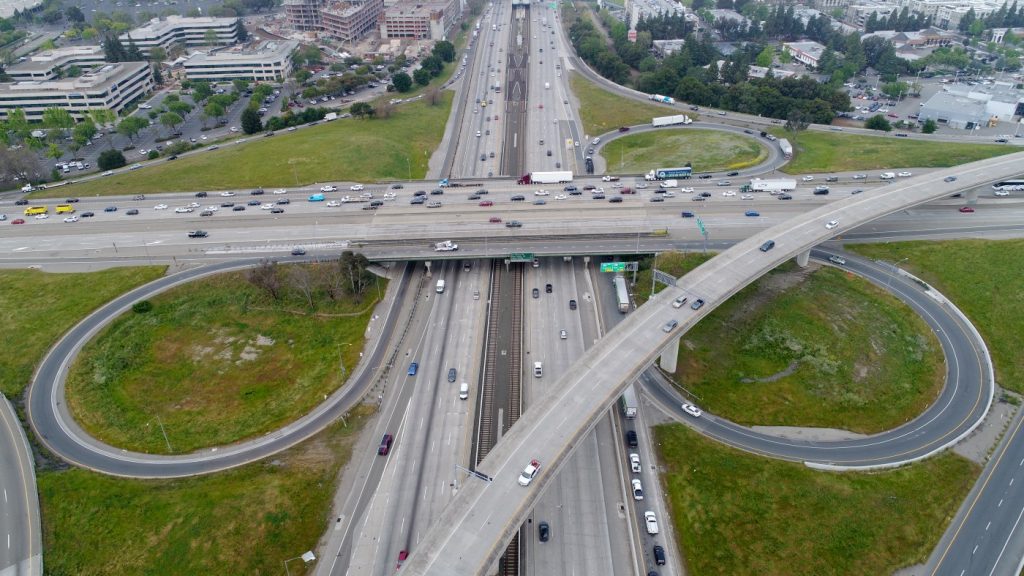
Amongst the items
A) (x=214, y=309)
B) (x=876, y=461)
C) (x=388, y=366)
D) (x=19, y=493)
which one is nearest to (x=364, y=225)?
(x=214, y=309)

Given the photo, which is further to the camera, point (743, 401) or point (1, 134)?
point (1, 134)

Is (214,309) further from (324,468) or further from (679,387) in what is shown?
(679,387)

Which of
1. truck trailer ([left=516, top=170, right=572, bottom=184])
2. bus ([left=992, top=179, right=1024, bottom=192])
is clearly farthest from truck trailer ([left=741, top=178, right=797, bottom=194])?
bus ([left=992, top=179, right=1024, bottom=192])

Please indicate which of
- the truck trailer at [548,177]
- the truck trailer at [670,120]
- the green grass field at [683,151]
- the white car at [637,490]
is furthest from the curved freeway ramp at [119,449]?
the truck trailer at [670,120]

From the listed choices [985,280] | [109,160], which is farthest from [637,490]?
[109,160]

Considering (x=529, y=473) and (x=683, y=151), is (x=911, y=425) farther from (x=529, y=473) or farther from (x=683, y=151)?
(x=683, y=151)

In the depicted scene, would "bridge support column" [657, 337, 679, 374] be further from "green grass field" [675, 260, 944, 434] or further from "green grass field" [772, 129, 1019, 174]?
"green grass field" [772, 129, 1019, 174]
